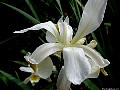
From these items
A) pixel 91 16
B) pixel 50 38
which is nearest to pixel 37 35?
pixel 50 38

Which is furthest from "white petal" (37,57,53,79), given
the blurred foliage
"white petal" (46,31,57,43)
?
the blurred foliage

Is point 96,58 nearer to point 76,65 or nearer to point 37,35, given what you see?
point 76,65

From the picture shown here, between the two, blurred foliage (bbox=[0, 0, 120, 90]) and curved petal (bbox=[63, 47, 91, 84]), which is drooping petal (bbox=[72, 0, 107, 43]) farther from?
blurred foliage (bbox=[0, 0, 120, 90])

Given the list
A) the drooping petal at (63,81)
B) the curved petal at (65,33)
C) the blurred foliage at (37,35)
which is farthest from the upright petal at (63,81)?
the blurred foliage at (37,35)

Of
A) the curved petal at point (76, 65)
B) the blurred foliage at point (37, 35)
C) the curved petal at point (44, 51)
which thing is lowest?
the blurred foliage at point (37, 35)

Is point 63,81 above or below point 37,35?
above

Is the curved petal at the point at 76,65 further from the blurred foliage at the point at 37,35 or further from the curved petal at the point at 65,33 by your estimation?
the blurred foliage at the point at 37,35

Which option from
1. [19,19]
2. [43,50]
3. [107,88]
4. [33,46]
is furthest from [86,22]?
[19,19]

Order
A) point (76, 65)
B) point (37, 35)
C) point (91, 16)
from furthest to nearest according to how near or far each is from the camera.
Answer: point (37, 35) → point (91, 16) → point (76, 65)
